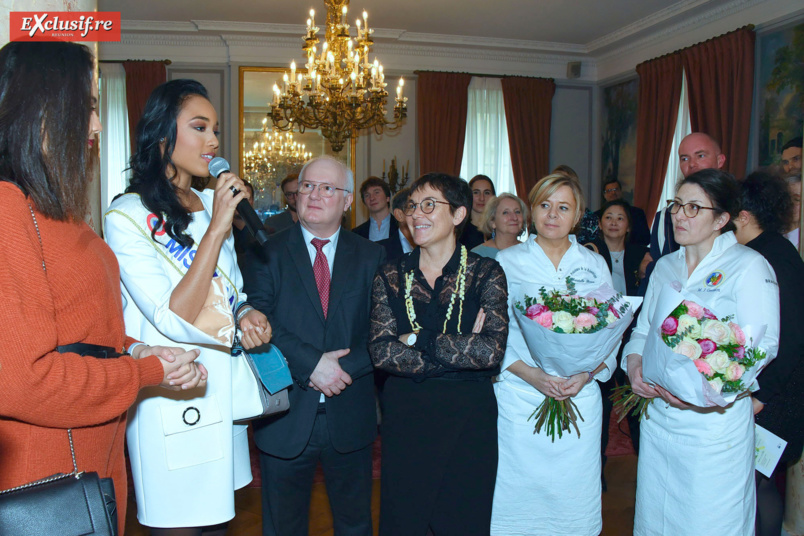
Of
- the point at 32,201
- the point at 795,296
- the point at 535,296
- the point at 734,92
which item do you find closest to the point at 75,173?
the point at 32,201

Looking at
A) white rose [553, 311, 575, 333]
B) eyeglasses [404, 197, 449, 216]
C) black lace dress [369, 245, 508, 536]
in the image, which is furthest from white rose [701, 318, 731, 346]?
eyeglasses [404, 197, 449, 216]

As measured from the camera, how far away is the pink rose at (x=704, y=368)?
2.08m

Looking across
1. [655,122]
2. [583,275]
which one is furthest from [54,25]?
[655,122]

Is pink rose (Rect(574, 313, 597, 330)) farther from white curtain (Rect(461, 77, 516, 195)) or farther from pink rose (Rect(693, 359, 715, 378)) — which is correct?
white curtain (Rect(461, 77, 516, 195))

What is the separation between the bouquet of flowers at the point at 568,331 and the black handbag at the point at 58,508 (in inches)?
61.7

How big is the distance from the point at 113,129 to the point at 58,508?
330 inches

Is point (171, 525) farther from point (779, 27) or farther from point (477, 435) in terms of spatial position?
point (779, 27)

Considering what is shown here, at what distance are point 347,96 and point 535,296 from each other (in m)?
3.47

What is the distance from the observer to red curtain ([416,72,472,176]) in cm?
880

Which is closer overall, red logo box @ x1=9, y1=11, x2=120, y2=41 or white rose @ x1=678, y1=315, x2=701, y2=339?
red logo box @ x1=9, y1=11, x2=120, y2=41

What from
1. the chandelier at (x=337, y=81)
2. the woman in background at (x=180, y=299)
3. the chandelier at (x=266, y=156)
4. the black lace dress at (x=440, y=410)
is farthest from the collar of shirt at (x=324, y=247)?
the chandelier at (x=266, y=156)

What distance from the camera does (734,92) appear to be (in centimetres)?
671

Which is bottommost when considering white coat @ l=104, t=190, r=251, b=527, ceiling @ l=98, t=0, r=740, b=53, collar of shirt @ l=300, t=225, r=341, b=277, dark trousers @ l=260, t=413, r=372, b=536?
dark trousers @ l=260, t=413, r=372, b=536

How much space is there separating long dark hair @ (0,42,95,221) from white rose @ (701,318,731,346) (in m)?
1.99
